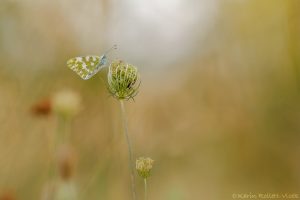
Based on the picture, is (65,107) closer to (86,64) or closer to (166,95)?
(86,64)

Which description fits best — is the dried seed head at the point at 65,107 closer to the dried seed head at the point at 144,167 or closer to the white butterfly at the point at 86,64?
the white butterfly at the point at 86,64

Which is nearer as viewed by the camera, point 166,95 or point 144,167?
point 144,167

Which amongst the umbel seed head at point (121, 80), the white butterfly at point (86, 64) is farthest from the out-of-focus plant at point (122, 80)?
the white butterfly at point (86, 64)

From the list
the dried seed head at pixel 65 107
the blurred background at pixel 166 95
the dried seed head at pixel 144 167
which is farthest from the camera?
the blurred background at pixel 166 95

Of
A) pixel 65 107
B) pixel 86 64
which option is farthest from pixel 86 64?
pixel 65 107

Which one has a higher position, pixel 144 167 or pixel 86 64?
pixel 86 64

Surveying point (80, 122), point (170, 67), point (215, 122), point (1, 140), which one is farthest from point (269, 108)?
point (1, 140)

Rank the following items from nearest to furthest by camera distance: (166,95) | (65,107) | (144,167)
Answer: (144,167)
(65,107)
(166,95)
